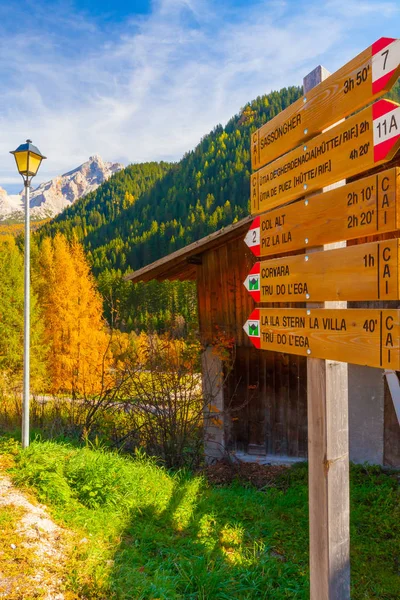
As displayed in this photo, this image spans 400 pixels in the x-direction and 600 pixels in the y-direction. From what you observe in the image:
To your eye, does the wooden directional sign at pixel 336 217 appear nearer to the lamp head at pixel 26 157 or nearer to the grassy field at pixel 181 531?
the grassy field at pixel 181 531

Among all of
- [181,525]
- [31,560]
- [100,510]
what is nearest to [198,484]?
[181,525]

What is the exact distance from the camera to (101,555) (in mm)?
3410

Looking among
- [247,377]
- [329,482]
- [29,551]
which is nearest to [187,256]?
[247,377]

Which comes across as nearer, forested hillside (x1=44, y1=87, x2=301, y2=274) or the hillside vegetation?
the hillside vegetation

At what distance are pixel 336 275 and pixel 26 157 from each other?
5.30 meters

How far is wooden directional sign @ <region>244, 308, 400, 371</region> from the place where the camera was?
1.86 meters

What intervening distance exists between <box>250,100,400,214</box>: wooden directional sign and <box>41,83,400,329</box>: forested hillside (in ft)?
151

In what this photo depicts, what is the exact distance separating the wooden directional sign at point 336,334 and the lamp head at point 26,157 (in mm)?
4661

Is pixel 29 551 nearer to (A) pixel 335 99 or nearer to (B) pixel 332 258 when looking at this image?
(B) pixel 332 258

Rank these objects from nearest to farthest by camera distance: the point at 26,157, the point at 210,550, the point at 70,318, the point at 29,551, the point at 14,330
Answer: the point at 29,551
the point at 210,550
the point at 26,157
the point at 70,318
the point at 14,330

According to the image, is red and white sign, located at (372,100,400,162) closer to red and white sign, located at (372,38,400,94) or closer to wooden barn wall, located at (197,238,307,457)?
red and white sign, located at (372,38,400,94)

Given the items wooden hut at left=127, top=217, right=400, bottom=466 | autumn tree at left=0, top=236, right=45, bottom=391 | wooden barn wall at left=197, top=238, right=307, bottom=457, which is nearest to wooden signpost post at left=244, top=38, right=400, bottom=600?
wooden hut at left=127, top=217, right=400, bottom=466

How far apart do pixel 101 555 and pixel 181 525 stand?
1.12 metres

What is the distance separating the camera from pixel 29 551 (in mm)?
3299
